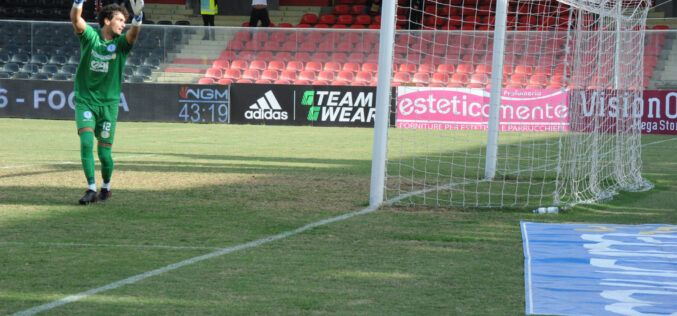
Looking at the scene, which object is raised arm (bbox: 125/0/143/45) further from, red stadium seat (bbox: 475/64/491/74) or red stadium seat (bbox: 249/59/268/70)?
red stadium seat (bbox: 249/59/268/70)

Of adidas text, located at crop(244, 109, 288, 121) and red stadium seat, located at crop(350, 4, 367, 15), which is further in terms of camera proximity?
red stadium seat, located at crop(350, 4, 367, 15)

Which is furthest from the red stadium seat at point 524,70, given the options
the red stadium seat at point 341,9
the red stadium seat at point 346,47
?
the red stadium seat at point 341,9

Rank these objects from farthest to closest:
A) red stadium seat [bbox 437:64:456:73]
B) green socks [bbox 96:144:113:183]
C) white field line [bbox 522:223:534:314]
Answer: red stadium seat [bbox 437:64:456:73], green socks [bbox 96:144:113:183], white field line [bbox 522:223:534:314]

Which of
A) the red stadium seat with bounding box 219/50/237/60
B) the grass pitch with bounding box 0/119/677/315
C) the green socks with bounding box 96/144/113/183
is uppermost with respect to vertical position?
the red stadium seat with bounding box 219/50/237/60

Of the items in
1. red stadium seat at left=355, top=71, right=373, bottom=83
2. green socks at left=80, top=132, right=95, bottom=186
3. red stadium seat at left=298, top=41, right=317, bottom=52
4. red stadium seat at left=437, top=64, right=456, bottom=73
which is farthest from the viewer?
red stadium seat at left=298, top=41, right=317, bottom=52

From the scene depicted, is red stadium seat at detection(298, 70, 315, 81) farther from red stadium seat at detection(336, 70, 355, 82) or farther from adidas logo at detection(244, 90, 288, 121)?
adidas logo at detection(244, 90, 288, 121)

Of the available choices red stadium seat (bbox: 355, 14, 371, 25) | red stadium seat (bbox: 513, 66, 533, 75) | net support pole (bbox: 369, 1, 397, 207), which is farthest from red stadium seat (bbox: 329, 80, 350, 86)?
net support pole (bbox: 369, 1, 397, 207)

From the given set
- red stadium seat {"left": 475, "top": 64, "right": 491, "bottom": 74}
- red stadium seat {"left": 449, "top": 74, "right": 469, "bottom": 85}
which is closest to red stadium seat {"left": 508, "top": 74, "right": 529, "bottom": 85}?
red stadium seat {"left": 475, "top": 64, "right": 491, "bottom": 74}

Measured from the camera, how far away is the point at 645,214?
8883 mm

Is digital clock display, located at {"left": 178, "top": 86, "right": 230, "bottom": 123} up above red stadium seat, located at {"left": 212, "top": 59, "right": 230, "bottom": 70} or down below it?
below

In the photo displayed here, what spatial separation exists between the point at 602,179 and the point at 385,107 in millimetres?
4140

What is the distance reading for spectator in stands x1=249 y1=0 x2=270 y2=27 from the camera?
30.0 meters

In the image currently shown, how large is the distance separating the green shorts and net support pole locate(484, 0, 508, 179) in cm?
521

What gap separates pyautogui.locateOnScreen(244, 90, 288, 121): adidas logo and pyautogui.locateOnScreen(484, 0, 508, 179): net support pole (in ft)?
44.9
